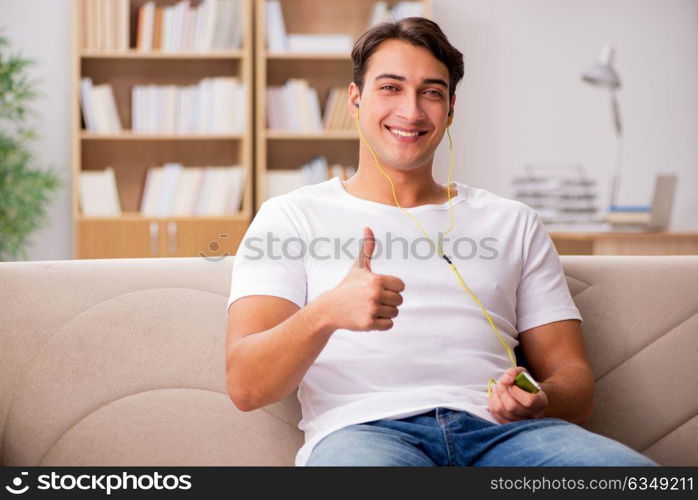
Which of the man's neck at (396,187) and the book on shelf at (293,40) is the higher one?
the book on shelf at (293,40)

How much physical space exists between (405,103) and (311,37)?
111 inches

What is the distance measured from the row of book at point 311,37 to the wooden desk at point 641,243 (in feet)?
5.38

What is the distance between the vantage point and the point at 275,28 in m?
4.26

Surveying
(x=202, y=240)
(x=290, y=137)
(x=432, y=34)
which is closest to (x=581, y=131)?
(x=290, y=137)

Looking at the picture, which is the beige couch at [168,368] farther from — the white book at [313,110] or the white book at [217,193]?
the white book at [313,110]

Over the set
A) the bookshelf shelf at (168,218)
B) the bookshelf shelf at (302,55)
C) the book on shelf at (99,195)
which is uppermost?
the bookshelf shelf at (302,55)

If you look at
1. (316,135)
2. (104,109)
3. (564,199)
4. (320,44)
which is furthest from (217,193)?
(564,199)

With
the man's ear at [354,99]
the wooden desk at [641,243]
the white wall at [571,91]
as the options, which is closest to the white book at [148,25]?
the white wall at [571,91]

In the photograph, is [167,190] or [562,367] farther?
[167,190]

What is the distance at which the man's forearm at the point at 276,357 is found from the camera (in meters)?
1.26

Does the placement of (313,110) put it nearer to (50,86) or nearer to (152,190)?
(152,190)

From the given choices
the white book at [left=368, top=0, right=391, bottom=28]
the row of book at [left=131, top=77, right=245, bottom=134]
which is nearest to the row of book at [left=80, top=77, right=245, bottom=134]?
the row of book at [left=131, top=77, right=245, bottom=134]
